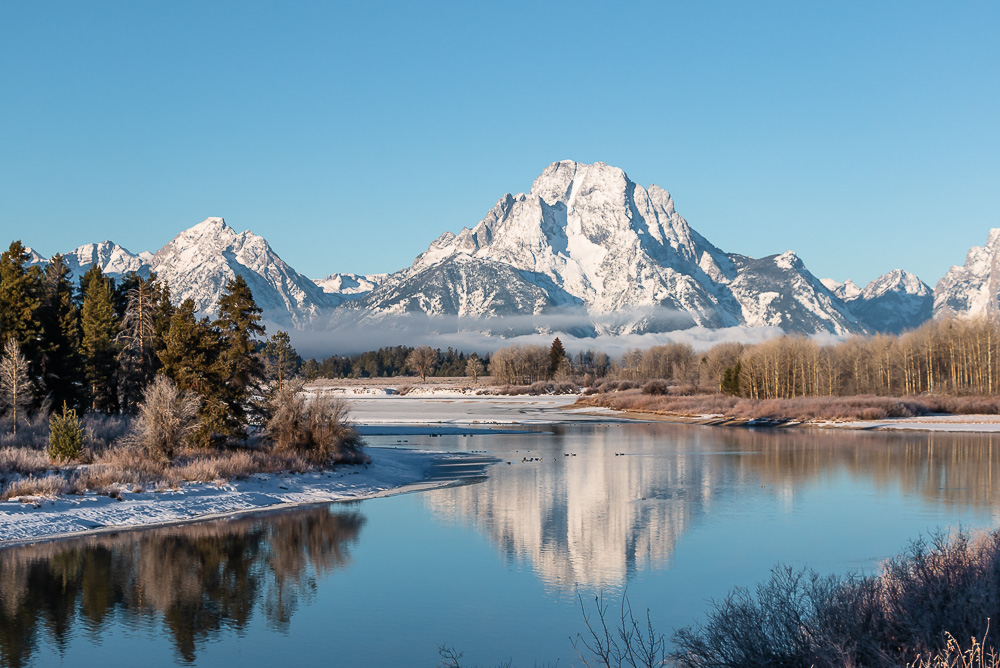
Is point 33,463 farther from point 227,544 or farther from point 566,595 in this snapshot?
point 566,595

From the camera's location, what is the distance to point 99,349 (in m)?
51.4

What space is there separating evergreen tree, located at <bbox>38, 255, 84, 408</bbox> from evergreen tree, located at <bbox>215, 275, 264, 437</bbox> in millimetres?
15517

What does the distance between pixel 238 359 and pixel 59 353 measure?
19.0m

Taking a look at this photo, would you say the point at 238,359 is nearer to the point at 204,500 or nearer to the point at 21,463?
the point at 204,500

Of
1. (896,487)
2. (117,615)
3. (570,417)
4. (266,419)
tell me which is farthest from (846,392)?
(117,615)

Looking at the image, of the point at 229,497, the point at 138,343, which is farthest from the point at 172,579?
the point at 138,343

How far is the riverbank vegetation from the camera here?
29.3m

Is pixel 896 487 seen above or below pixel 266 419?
below

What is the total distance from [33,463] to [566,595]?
19402 millimetres

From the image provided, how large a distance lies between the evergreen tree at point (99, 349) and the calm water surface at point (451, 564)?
28.1m

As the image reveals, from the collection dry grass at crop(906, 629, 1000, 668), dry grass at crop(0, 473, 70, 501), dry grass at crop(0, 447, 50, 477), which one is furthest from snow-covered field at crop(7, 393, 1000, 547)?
dry grass at crop(906, 629, 1000, 668)

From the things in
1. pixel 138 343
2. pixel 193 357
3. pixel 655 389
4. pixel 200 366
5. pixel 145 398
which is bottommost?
pixel 655 389

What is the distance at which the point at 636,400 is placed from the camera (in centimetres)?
11094

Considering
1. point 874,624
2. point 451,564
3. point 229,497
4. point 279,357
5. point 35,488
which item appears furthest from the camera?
point 279,357
